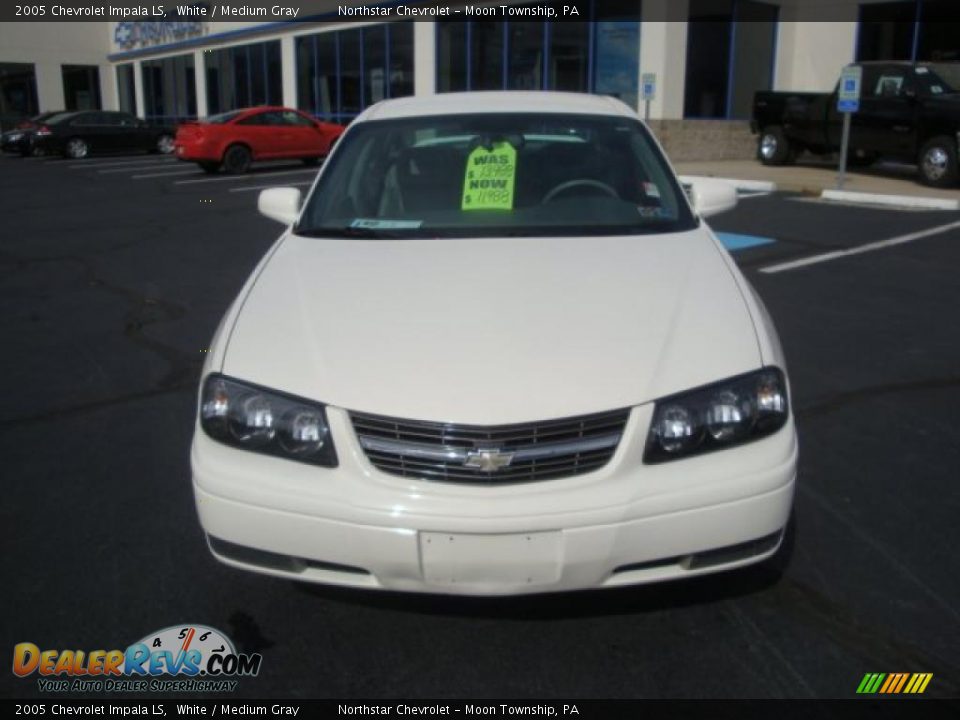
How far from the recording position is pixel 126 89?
39938mm

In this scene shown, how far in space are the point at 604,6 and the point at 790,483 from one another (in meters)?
18.6

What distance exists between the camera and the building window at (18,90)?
39.5 metres

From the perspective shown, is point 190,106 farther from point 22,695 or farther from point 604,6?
point 22,695

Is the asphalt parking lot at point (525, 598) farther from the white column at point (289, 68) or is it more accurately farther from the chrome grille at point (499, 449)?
the white column at point (289, 68)

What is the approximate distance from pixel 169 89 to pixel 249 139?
19.2 meters

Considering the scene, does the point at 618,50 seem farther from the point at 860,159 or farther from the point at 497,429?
the point at 497,429

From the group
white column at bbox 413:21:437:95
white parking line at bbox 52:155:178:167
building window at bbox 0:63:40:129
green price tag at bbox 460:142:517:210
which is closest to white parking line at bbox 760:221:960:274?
green price tag at bbox 460:142:517:210

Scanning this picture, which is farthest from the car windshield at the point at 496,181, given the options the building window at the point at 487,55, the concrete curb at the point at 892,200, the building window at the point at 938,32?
the building window at the point at 487,55

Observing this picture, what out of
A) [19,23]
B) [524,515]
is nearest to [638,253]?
[524,515]

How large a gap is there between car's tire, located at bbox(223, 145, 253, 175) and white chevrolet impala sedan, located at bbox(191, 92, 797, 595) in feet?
56.5

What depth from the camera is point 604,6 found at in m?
19.2

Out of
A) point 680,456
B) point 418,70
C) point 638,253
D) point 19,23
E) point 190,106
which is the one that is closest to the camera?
point 680,456

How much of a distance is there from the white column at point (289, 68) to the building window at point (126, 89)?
14243mm

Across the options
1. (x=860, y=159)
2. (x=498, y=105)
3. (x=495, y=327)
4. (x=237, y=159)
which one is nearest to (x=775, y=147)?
(x=860, y=159)
